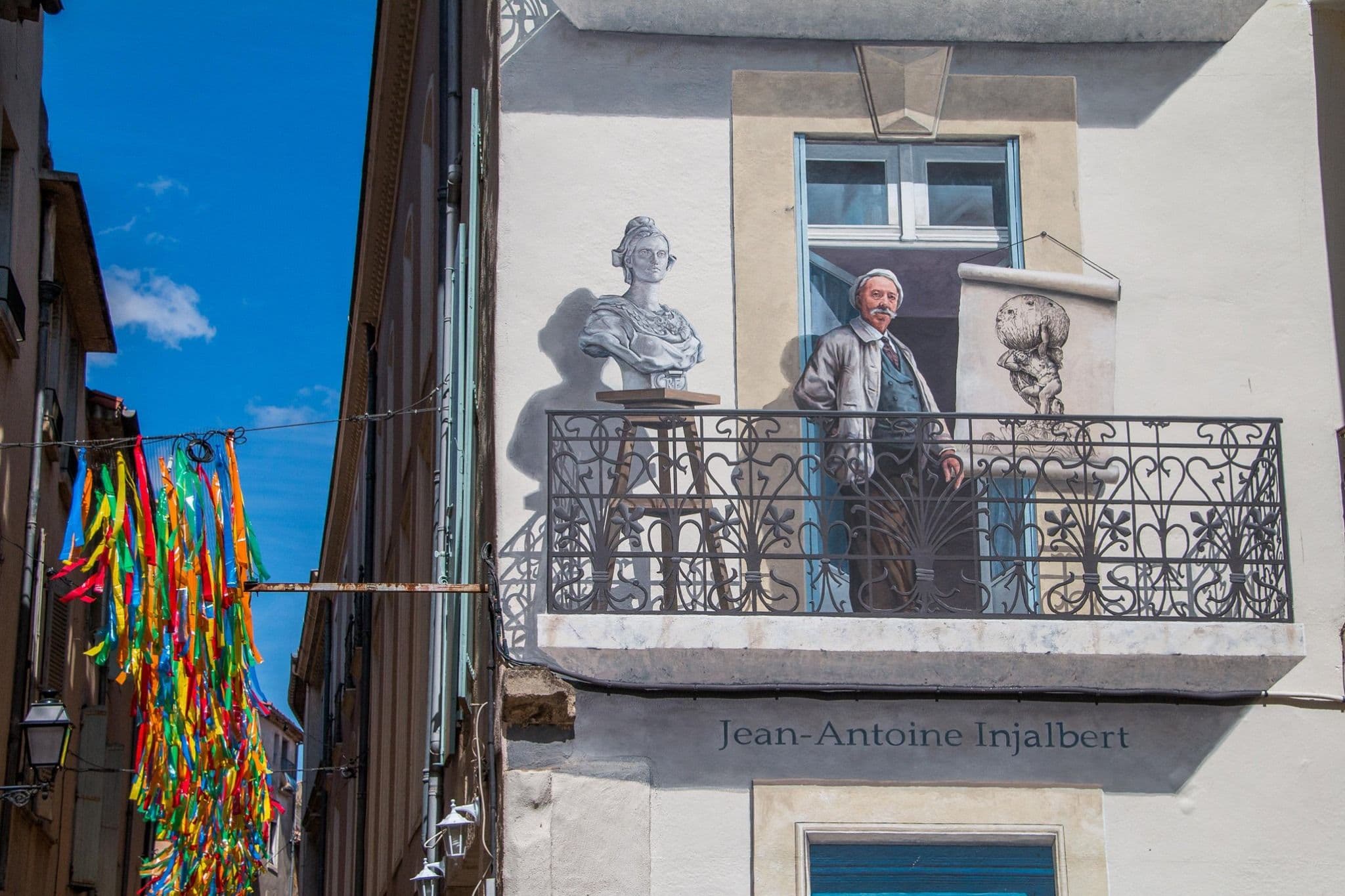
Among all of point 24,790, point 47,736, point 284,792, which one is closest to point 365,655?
point 47,736

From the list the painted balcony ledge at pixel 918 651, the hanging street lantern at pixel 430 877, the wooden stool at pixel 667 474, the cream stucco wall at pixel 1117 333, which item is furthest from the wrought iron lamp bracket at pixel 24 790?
the wooden stool at pixel 667 474

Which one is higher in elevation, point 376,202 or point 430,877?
point 376,202

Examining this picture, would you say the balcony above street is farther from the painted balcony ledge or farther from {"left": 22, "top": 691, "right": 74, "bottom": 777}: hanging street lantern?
{"left": 22, "top": 691, "right": 74, "bottom": 777}: hanging street lantern

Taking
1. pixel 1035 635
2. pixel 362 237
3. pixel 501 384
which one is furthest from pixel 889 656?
pixel 362 237

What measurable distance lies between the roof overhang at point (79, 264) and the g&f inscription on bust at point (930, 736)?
10053 mm

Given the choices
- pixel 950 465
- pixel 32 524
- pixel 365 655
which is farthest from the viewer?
pixel 365 655

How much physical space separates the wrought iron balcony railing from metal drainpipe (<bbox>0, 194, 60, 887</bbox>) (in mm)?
6491

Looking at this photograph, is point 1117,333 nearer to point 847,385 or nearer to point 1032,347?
point 1032,347

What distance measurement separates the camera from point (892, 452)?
10523 millimetres

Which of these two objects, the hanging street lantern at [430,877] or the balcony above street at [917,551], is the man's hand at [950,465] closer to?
the balcony above street at [917,551]

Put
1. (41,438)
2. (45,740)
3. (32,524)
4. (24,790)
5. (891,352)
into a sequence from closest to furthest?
1. (891,352)
2. (24,790)
3. (45,740)
4. (32,524)
5. (41,438)

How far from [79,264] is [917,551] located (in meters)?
11.6

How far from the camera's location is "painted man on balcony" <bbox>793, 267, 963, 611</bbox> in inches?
393

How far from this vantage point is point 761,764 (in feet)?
32.3
